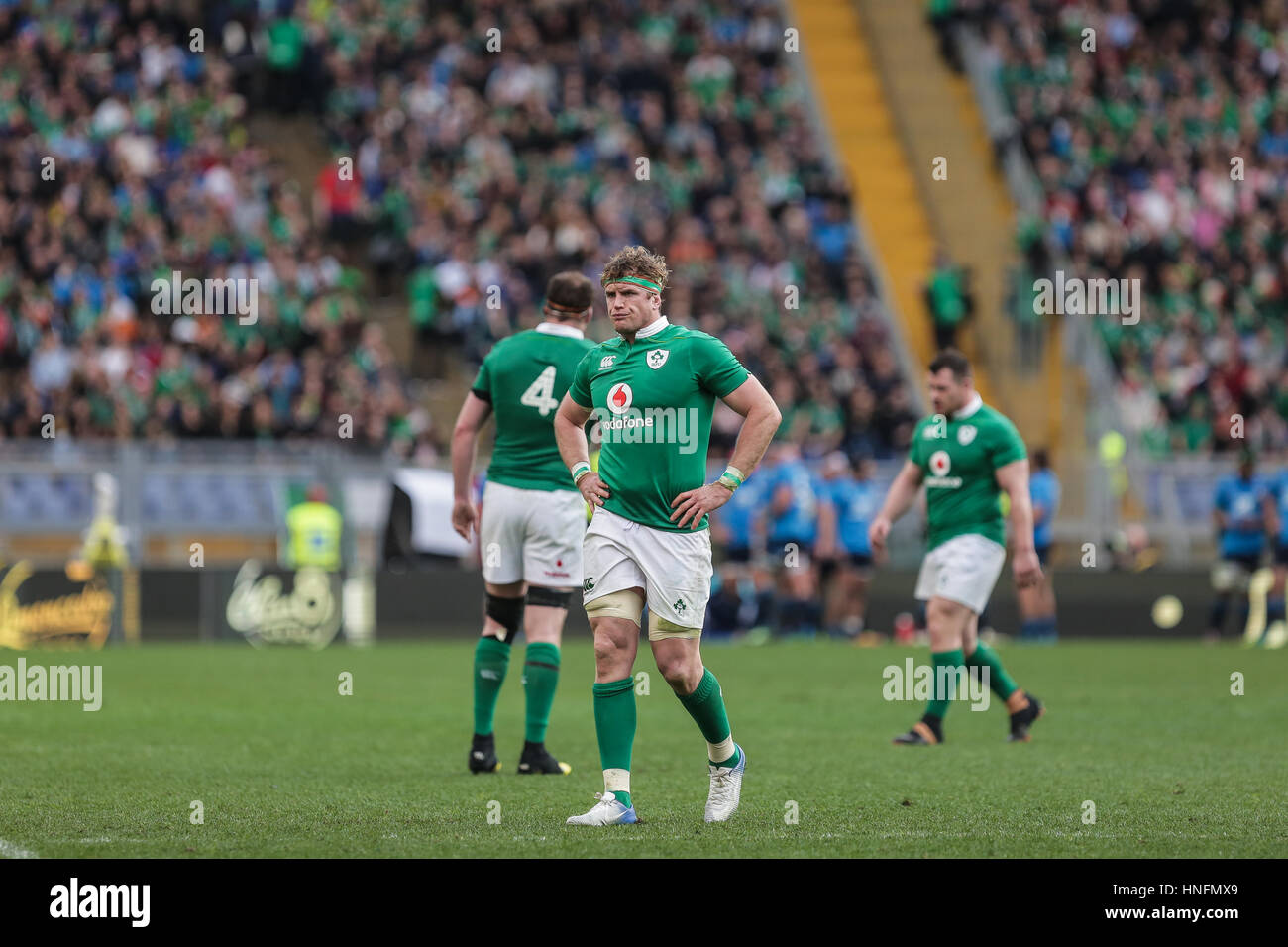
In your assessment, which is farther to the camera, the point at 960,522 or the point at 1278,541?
the point at 1278,541

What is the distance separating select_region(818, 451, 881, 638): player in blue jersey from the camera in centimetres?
2414

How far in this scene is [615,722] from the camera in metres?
8.28

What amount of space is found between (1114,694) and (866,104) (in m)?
21.3

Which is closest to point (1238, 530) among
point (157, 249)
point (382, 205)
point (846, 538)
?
point (846, 538)

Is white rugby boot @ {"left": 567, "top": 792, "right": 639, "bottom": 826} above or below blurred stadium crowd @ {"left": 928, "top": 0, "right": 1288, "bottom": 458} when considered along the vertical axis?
below

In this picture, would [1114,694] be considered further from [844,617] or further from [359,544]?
[359,544]

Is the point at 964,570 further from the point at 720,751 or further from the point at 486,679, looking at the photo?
the point at 720,751

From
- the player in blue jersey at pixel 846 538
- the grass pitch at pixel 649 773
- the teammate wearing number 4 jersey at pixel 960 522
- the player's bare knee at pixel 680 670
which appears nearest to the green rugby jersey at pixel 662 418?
the player's bare knee at pixel 680 670

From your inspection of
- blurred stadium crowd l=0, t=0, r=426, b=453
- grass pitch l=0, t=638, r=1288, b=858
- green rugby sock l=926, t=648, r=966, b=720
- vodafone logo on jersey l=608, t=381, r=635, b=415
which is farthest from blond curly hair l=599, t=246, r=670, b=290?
blurred stadium crowd l=0, t=0, r=426, b=453

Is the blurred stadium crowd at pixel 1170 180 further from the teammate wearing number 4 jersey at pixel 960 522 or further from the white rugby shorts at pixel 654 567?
the white rugby shorts at pixel 654 567

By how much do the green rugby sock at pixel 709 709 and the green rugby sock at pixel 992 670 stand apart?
4.36 m

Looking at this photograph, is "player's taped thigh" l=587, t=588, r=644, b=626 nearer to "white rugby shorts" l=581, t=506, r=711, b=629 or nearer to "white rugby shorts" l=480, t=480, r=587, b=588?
"white rugby shorts" l=581, t=506, r=711, b=629

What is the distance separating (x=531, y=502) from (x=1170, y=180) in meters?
24.4
